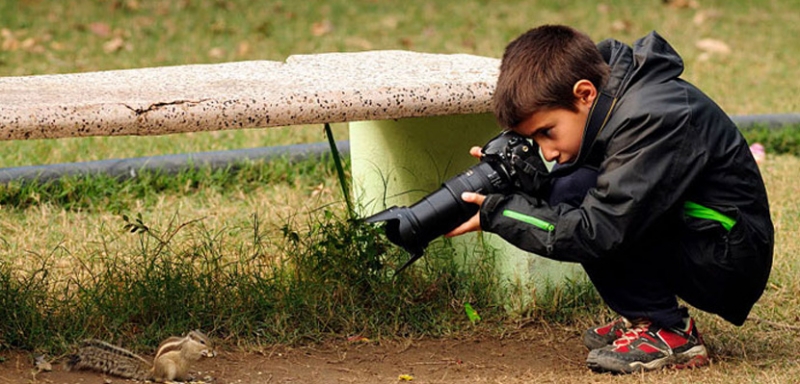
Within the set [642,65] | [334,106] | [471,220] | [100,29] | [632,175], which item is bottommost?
[471,220]

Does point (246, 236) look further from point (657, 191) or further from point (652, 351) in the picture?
point (657, 191)

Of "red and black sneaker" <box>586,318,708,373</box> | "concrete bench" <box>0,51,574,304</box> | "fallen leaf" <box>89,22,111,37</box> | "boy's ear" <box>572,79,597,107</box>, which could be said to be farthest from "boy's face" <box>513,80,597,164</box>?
"fallen leaf" <box>89,22,111,37</box>

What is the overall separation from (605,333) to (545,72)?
0.80 meters

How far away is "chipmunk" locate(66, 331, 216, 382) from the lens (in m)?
2.70

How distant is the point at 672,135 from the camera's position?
8.22 feet

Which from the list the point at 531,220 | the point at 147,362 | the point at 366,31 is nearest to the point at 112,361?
the point at 147,362

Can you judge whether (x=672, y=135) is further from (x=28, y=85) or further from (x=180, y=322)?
(x=28, y=85)

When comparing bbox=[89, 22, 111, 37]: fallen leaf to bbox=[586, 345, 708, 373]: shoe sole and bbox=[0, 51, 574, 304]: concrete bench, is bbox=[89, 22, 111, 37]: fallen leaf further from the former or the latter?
bbox=[586, 345, 708, 373]: shoe sole

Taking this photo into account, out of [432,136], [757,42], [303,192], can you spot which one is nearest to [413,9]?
[757,42]

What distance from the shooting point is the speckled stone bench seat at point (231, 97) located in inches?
99.3

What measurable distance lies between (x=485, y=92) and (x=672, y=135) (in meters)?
0.54

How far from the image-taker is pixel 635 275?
9.18 ft

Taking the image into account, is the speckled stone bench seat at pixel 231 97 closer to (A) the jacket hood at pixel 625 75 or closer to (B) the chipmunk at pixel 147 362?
(A) the jacket hood at pixel 625 75

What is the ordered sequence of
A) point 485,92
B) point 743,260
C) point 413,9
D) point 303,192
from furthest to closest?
point 413,9, point 303,192, point 485,92, point 743,260
